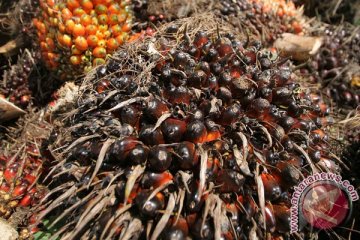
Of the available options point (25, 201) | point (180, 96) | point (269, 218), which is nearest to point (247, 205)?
point (269, 218)

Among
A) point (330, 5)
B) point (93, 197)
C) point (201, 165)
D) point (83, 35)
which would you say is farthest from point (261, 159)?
point (330, 5)

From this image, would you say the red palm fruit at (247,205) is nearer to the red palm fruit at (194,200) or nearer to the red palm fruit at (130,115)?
the red palm fruit at (194,200)

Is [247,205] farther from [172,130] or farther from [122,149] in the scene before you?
[122,149]

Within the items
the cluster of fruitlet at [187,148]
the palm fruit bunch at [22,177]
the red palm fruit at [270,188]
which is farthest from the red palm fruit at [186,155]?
the palm fruit bunch at [22,177]

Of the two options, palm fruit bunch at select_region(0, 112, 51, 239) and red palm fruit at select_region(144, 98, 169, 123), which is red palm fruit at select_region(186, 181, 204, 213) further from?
palm fruit bunch at select_region(0, 112, 51, 239)

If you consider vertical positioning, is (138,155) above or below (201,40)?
below

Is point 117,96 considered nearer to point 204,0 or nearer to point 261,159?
point 261,159
